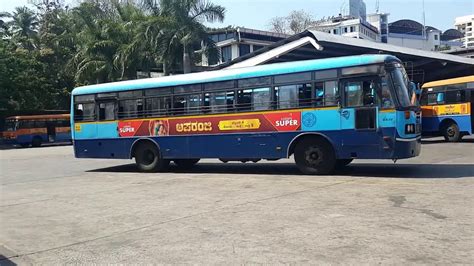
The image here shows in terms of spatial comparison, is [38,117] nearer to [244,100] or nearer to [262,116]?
[244,100]

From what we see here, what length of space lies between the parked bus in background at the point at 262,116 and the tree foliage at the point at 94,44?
16.2 metres

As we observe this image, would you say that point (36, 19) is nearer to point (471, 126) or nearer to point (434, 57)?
point (434, 57)

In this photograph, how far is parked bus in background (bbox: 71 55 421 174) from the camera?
445 inches

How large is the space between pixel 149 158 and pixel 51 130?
29.7m

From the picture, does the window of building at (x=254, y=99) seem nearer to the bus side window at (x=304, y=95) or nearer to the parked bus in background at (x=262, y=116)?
the parked bus in background at (x=262, y=116)

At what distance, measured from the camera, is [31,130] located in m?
40.0

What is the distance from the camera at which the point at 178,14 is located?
3177 cm

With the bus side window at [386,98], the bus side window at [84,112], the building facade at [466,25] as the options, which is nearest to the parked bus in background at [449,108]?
the bus side window at [386,98]

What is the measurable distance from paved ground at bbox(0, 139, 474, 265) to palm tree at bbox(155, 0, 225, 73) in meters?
19.9

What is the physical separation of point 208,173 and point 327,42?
40.2ft

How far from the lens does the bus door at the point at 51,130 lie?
41219 mm

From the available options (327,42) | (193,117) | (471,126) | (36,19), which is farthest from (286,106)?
(36,19)

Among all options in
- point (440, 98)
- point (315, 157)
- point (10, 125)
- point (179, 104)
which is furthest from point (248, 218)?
point (10, 125)

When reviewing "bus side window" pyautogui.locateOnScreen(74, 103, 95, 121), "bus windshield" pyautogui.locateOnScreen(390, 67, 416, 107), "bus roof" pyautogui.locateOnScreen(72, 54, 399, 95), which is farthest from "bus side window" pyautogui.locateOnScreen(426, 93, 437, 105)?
"bus side window" pyautogui.locateOnScreen(74, 103, 95, 121)
